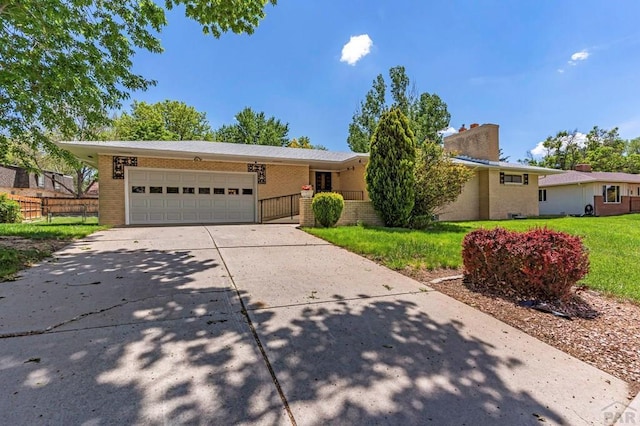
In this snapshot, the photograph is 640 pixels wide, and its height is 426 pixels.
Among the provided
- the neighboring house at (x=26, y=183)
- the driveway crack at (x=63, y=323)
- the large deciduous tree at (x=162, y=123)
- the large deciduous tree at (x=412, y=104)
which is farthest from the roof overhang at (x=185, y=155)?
the neighboring house at (x=26, y=183)

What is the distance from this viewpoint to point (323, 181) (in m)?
16.9

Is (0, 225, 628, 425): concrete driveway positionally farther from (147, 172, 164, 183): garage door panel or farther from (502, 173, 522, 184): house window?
(502, 173, 522, 184): house window

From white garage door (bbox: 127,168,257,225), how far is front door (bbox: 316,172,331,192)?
12.8 feet

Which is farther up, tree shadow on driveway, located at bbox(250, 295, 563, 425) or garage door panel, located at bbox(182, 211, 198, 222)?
garage door panel, located at bbox(182, 211, 198, 222)

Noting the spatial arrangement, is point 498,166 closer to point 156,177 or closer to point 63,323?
point 156,177

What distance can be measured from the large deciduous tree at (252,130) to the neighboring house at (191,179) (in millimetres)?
17737

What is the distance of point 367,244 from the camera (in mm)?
7352

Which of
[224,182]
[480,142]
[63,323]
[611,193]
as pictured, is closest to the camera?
[63,323]

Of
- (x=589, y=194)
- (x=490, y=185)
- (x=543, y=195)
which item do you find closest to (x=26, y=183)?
(x=490, y=185)

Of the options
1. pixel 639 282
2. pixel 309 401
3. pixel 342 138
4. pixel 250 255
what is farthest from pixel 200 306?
pixel 342 138

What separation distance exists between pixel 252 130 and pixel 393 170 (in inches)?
959

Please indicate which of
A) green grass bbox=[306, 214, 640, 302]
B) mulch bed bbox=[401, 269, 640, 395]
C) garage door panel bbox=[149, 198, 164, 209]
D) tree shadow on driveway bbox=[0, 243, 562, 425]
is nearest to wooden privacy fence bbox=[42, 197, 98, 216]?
garage door panel bbox=[149, 198, 164, 209]

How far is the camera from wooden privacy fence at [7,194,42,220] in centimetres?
1933

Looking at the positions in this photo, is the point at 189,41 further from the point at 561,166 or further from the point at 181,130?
the point at 561,166
